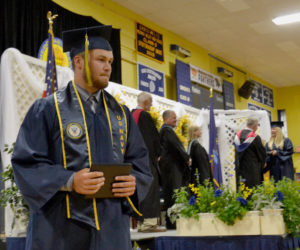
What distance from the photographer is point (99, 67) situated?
6.01ft

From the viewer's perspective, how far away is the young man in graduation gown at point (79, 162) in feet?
5.25

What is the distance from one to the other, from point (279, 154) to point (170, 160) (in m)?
3.69

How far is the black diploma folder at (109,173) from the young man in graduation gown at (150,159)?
11.3ft

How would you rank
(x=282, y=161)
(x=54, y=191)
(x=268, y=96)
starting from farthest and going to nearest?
(x=268, y=96), (x=282, y=161), (x=54, y=191)

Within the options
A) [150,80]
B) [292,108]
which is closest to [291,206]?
[150,80]

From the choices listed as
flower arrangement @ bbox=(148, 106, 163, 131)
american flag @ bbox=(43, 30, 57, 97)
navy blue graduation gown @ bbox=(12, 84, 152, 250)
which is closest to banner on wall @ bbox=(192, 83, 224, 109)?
flower arrangement @ bbox=(148, 106, 163, 131)

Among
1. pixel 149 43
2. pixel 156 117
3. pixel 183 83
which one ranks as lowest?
pixel 156 117

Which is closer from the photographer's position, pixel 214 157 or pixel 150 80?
pixel 214 157

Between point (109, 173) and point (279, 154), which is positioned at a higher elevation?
point (279, 154)

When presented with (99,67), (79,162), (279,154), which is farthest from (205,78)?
(79,162)

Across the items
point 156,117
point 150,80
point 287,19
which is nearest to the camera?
point 156,117

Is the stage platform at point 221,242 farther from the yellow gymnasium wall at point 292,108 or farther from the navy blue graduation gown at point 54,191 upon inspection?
the yellow gymnasium wall at point 292,108

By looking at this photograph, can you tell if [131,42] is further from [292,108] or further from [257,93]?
[292,108]

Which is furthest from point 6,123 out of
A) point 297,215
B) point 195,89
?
point 195,89
